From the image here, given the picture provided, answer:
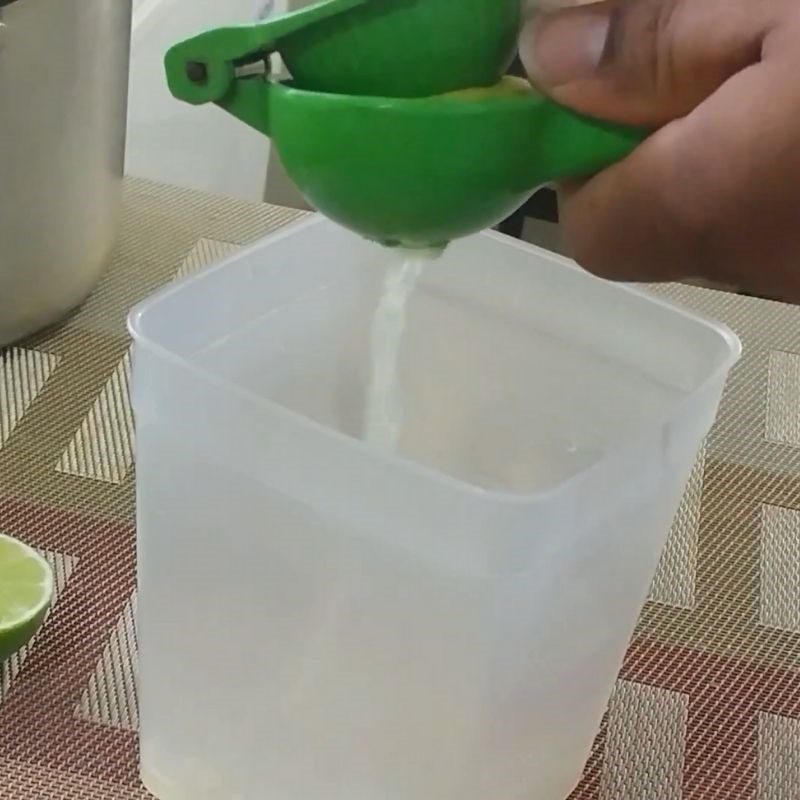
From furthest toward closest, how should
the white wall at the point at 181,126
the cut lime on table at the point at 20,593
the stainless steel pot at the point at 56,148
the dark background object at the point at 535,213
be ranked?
the dark background object at the point at 535,213, the white wall at the point at 181,126, the stainless steel pot at the point at 56,148, the cut lime on table at the point at 20,593

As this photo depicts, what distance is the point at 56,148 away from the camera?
0.56 metres

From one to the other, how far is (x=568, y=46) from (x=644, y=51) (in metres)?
0.02

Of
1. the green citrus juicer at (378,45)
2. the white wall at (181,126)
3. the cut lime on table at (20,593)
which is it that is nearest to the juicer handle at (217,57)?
the green citrus juicer at (378,45)

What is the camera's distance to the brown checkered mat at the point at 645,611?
1.42 ft

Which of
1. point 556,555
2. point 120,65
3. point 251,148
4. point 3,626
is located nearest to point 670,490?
point 556,555

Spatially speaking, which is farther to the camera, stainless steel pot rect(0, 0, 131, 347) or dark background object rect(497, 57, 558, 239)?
dark background object rect(497, 57, 558, 239)

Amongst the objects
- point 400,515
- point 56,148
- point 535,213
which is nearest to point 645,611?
point 400,515

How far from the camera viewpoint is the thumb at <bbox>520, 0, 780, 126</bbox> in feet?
1.02

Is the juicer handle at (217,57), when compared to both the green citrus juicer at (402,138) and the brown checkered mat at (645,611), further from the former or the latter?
the brown checkered mat at (645,611)

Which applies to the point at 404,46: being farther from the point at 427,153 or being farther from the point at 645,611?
the point at 645,611

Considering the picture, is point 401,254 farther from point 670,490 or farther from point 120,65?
point 120,65

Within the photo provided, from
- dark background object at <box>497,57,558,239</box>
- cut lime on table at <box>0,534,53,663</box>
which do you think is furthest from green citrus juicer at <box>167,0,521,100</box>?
dark background object at <box>497,57,558,239</box>

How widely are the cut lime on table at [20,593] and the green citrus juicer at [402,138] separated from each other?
179mm

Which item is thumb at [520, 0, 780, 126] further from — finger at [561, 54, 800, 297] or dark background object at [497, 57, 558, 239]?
dark background object at [497, 57, 558, 239]
